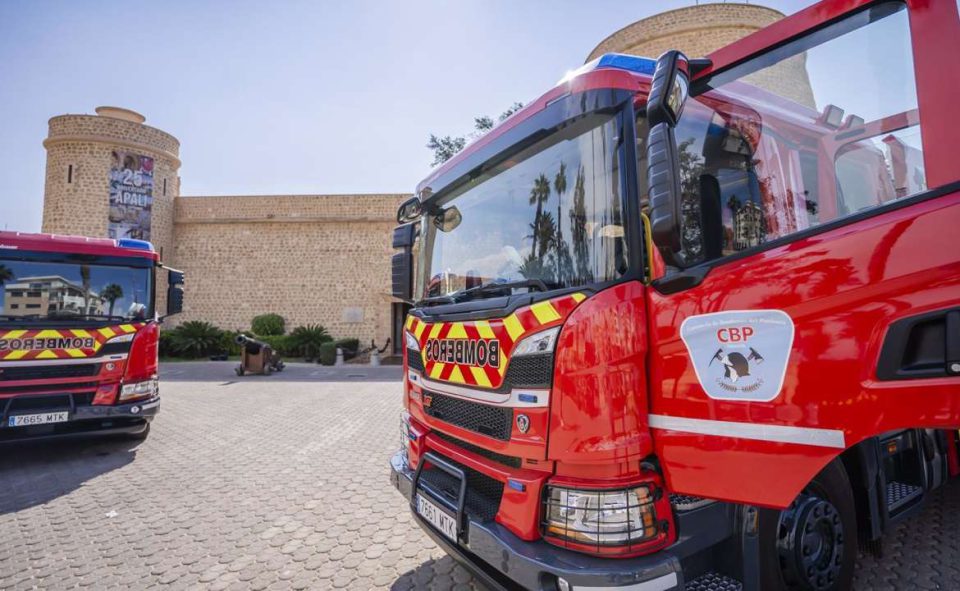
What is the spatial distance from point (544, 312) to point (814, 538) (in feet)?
6.23

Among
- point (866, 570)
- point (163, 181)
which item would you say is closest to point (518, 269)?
point (866, 570)

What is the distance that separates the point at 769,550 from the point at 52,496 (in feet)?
19.6

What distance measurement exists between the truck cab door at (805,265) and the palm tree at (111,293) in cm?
660

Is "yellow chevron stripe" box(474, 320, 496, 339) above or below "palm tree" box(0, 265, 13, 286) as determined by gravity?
below

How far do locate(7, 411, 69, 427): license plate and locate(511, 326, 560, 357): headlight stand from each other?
19.6ft

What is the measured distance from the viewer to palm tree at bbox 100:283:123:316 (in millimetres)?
5828

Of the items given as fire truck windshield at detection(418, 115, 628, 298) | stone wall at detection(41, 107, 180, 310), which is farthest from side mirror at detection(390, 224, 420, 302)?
stone wall at detection(41, 107, 180, 310)

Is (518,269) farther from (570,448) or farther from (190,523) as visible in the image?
(190,523)

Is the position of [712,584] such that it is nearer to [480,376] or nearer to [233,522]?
[480,376]

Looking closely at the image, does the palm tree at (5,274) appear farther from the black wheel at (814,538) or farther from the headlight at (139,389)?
the black wheel at (814,538)

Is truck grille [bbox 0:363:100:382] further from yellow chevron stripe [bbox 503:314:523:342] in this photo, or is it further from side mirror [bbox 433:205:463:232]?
yellow chevron stripe [bbox 503:314:523:342]

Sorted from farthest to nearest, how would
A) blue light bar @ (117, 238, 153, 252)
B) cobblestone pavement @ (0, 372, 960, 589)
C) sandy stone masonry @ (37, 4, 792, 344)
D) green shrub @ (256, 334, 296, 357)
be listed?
sandy stone masonry @ (37, 4, 792, 344)
green shrub @ (256, 334, 296, 357)
blue light bar @ (117, 238, 153, 252)
cobblestone pavement @ (0, 372, 960, 589)

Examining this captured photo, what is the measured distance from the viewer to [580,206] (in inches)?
87.2

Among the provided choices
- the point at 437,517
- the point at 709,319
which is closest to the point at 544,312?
the point at 709,319
